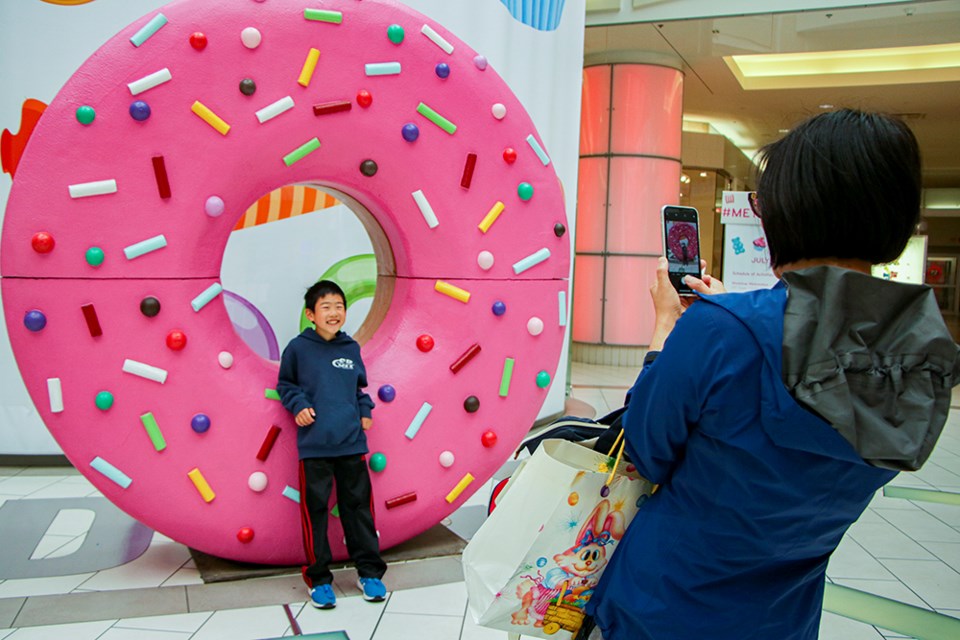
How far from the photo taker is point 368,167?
2.74m

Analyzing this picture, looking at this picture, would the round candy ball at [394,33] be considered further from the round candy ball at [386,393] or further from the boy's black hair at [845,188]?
the boy's black hair at [845,188]

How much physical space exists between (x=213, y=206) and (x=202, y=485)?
835 mm

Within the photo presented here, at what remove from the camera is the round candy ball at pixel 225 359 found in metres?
2.60

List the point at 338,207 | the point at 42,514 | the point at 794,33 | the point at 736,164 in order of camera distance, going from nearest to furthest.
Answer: the point at 42,514 < the point at 338,207 < the point at 794,33 < the point at 736,164

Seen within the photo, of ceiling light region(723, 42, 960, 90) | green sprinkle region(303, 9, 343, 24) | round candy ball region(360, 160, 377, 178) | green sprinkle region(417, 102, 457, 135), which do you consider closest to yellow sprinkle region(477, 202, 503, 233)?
green sprinkle region(417, 102, 457, 135)

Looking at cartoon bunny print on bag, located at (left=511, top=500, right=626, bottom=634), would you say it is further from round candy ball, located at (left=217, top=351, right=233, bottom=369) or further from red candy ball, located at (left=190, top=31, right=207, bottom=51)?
red candy ball, located at (left=190, top=31, right=207, bottom=51)

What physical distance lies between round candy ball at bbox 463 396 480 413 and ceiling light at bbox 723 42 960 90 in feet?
20.7

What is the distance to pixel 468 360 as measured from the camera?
2920 mm

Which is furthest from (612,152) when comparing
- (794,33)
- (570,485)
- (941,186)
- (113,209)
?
(941,186)

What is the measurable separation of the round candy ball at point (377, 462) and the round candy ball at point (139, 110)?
1241 mm

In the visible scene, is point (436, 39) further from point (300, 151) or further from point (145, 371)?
point (145, 371)

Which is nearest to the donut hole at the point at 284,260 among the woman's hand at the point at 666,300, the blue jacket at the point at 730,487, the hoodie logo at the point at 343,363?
the hoodie logo at the point at 343,363

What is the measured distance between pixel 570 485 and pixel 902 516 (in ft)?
10.9

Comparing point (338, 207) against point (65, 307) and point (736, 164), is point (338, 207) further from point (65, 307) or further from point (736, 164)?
point (736, 164)
